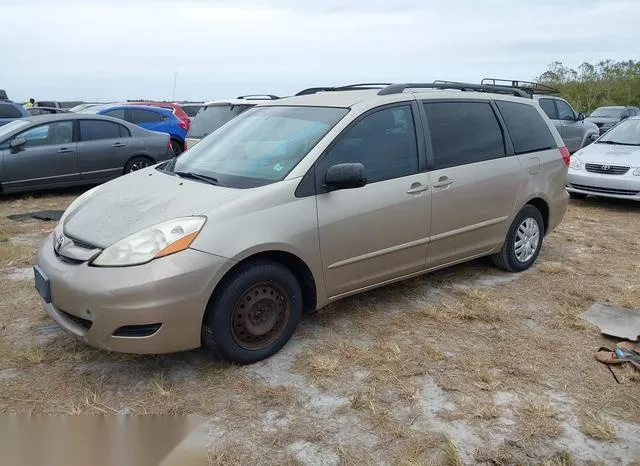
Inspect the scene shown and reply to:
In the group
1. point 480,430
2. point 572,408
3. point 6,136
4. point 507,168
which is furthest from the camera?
point 6,136

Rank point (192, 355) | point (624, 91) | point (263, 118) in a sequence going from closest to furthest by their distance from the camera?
point (192, 355) → point (263, 118) → point (624, 91)

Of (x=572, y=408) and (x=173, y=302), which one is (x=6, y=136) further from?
(x=572, y=408)

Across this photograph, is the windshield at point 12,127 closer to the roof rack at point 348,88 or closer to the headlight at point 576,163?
the roof rack at point 348,88

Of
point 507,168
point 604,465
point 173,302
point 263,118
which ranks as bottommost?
point 604,465

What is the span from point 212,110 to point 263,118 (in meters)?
5.24

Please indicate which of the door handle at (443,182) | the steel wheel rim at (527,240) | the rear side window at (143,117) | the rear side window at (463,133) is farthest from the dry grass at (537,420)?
the rear side window at (143,117)

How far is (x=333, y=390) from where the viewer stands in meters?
3.37

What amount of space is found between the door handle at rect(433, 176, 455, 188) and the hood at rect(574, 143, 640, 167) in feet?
18.6

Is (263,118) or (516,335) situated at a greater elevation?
(263,118)

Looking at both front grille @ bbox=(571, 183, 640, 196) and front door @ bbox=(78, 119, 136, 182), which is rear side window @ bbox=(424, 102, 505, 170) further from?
front door @ bbox=(78, 119, 136, 182)

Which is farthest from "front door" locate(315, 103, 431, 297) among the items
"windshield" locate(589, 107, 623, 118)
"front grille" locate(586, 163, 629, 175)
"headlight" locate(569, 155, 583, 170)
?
"windshield" locate(589, 107, 623, 118)

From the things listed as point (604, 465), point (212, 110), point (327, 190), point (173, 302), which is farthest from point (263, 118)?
point (212, 110)

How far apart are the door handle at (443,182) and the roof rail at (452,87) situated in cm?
77

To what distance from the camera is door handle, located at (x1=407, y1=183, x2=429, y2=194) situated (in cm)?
430
